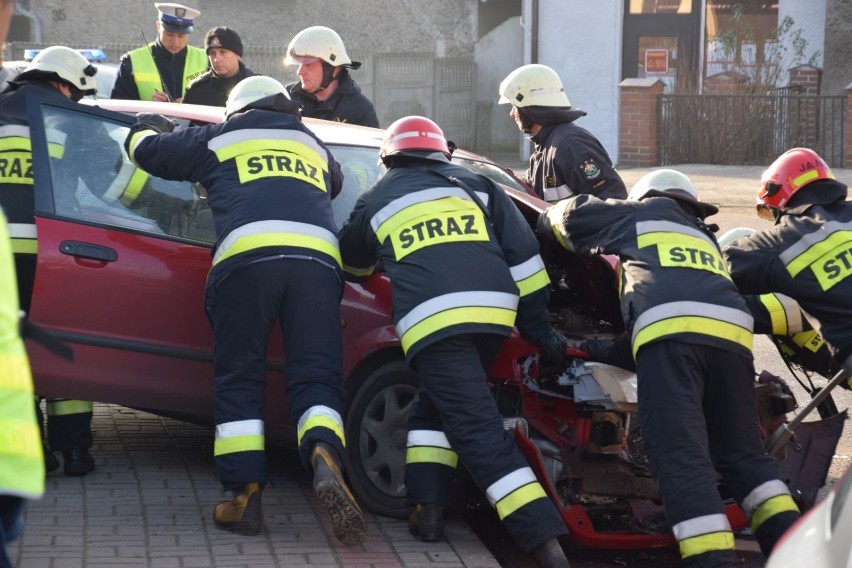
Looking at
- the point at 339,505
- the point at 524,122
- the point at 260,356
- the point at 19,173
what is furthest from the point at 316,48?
the point at 339,505

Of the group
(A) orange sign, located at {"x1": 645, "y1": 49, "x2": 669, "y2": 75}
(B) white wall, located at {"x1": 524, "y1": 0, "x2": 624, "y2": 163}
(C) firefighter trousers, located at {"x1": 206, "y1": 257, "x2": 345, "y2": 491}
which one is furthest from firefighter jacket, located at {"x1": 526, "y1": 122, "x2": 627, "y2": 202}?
(A) orange sign, located at {"x1": 645, "y1": 49, "x2": 669, "y2": 75}

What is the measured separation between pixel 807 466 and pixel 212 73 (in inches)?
186

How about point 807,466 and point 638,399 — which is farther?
point 807,466

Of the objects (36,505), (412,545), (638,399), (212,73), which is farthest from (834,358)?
(212,73)

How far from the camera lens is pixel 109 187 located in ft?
18.5

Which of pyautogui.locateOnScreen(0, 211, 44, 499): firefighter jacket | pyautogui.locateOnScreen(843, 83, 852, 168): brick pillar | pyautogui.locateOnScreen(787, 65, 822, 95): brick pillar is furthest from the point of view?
pyautogui.locateOnScreen(787, 65, 822, 95): brick pillar

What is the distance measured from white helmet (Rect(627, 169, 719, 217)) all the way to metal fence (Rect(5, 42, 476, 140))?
57.7 ft

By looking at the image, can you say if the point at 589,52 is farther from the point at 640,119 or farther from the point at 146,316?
the point at 146,316

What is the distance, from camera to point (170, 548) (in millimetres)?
4902

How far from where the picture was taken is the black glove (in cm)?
522

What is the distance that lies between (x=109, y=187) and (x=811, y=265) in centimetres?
290

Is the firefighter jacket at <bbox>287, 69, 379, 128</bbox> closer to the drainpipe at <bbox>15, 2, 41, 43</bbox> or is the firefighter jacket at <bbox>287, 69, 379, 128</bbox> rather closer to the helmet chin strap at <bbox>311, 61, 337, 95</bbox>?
the helmet chin strap at <bbox>311, 61, 337, 95</bbox>

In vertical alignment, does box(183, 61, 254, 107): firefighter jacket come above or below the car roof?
above

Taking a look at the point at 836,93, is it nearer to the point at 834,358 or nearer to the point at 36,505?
the point at 834,358
